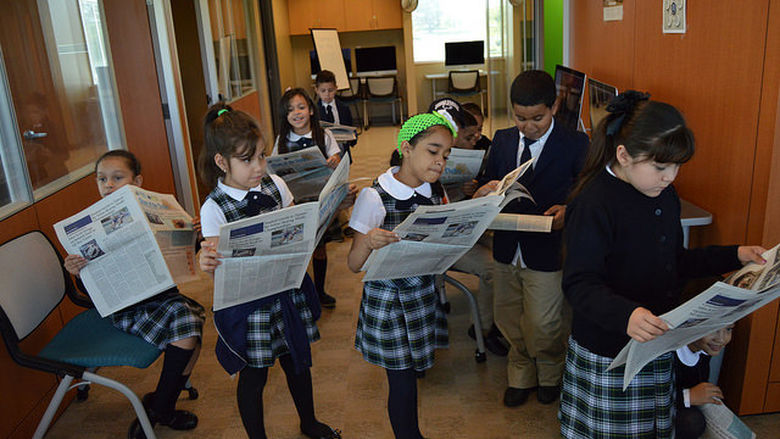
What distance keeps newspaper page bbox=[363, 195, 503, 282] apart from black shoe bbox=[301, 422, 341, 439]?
2.56ft

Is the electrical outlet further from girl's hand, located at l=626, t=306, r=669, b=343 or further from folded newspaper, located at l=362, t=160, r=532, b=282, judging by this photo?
girl's hand, located at l=626, t=306, r=669, b=343

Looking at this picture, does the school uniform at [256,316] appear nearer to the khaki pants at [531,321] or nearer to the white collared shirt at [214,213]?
the white collared shirt at [214,213]

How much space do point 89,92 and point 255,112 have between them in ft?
14.1

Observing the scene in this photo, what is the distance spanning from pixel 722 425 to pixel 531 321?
84 centimetres

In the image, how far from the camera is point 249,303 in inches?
78.4

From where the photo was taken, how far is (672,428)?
1730 mm

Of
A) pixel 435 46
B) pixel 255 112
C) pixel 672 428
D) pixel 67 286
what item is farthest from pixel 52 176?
pixel 435 46

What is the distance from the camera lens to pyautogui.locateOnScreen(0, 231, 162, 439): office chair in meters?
2.11

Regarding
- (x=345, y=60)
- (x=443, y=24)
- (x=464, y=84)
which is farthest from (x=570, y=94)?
(x=443, y=24)

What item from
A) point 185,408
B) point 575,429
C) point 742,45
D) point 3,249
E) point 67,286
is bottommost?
point 185,408

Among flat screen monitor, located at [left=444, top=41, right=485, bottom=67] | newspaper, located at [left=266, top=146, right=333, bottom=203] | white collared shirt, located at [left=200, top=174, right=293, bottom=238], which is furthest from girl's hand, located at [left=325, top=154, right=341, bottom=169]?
flat screen monitor, located at [left=444, top=41, right=485, bottom=67]

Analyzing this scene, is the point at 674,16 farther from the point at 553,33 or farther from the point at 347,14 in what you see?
the point at 347,14

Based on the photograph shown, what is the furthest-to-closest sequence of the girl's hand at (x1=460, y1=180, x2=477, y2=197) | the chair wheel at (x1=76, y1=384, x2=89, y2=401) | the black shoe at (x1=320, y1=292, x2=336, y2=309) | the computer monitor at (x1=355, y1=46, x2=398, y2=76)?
1. the computer monitor at (x1=355, y1=46, x2=398, y2=76)
2. the black shoe at (x1=320, y1=292, x2=336, y2=309)
3. the chair wheel at (x1=76, y1=384, x2=89, y2=401)
4. the girl's hand at (x1=460, y1=180, x2=477, y2=197)

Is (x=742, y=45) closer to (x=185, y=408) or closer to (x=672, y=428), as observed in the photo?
(x=672, y=428)
